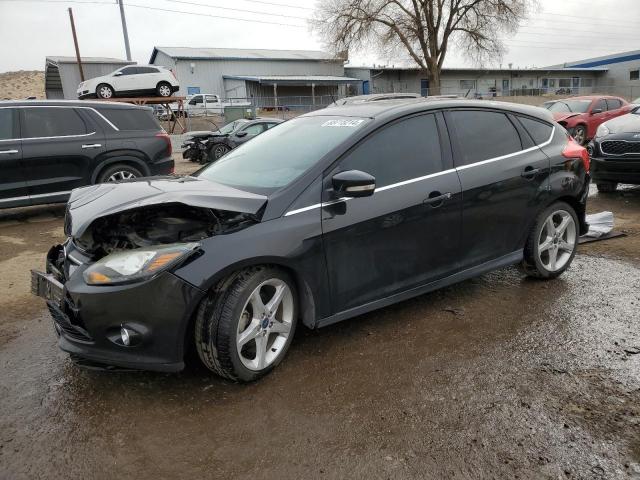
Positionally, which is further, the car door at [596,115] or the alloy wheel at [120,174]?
the car door at [596,115]

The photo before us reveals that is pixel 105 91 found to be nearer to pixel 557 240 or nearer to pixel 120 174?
pixel 120 174

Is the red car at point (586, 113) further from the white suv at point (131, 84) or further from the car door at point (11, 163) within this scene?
the white suv at point (131, 84)

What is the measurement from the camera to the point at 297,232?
9.25ft

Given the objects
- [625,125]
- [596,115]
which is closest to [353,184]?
[625,125]

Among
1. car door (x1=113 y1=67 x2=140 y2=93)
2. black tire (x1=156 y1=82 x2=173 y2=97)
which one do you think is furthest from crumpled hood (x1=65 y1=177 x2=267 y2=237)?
black tire (x1=156 y1=82 x2=173 y2=97)

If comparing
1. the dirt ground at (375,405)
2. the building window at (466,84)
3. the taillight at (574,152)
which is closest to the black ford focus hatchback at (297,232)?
the taillight at (574,152)

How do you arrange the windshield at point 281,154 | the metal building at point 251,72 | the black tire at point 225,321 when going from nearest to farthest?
the black tire at point 225,321, the windshield at point 281,154, the metal building at point 251,72

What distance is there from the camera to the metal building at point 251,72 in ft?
135

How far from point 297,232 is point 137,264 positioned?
878 mm

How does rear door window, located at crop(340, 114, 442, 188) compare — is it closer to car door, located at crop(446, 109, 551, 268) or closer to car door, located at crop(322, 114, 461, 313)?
car door, located at crop(322, 114, 461, 313)

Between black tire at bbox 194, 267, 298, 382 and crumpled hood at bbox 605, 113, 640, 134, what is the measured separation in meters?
6.92

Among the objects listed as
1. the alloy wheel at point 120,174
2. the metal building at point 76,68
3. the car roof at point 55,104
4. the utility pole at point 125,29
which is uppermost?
the utility pole at point 125,29

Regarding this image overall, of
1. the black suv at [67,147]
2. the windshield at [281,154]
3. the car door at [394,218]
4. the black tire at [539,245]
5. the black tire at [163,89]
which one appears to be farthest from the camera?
the black tire at [163,89]

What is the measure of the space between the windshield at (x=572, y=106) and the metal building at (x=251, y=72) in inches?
970
